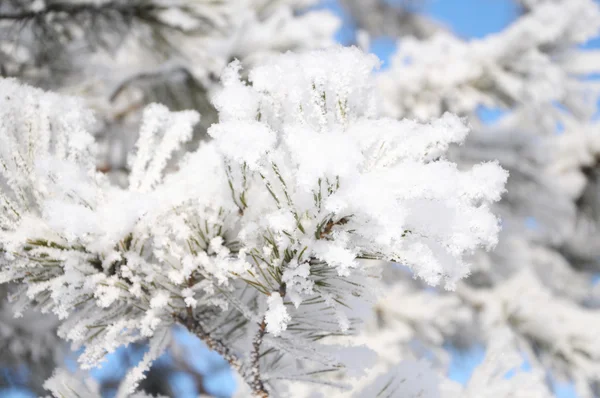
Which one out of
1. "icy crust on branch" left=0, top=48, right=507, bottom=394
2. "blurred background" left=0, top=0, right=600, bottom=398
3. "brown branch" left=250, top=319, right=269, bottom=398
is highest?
"blurred background" left=0, top=0, right=600, bottom=398

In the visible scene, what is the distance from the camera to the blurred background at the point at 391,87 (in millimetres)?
1480

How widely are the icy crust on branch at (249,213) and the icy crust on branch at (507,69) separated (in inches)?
51.0

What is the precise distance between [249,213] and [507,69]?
1.73m

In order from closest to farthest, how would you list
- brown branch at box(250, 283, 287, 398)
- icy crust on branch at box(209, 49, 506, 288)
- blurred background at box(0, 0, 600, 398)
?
1. icy crust on branch at box(209, 49, 506, 288)
2. brown branch at box(250, 283, 287, 398)
3. blurred background at box(0, 0, 600, 398)

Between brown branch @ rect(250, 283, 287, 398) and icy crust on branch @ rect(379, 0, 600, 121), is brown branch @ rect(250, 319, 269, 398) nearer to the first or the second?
brown branch @ rect(250, 283, 287, 398)

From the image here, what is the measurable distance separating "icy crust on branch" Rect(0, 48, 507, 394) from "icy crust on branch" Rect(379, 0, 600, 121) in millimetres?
1295

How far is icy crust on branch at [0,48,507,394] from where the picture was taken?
46 centimetres

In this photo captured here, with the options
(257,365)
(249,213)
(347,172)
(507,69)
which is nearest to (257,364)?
(257,365)

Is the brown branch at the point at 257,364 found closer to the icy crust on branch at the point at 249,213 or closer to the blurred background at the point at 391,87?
the icy crust on branch at the point at 249,213

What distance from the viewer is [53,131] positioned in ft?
2.13

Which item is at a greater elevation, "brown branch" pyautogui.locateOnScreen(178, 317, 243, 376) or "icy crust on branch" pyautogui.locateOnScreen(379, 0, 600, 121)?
"icy crust on branch" pyautogui.locateOnScreen(379, 0, 600, 121)

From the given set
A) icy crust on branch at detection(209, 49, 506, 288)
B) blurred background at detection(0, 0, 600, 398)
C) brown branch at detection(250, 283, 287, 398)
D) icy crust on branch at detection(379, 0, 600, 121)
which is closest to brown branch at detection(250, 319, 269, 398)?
brown branch at detection(250, 283, 287, 398)

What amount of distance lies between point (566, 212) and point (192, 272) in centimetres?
249

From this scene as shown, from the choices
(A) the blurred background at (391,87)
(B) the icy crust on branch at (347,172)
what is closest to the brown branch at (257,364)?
(B) the icy crust on branch at (347,172)
